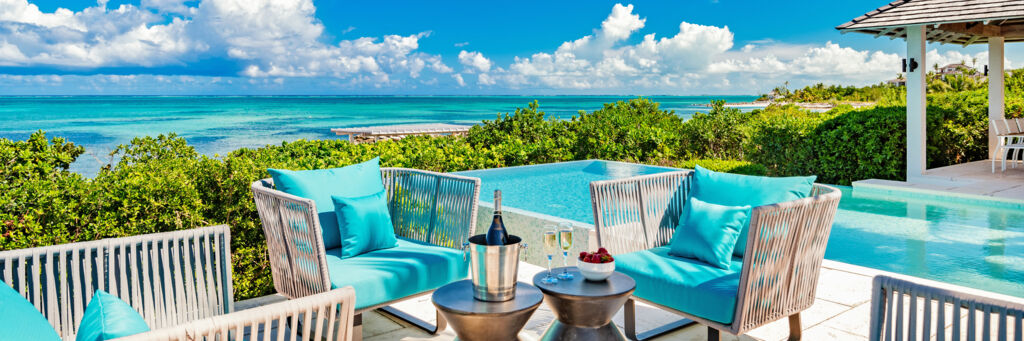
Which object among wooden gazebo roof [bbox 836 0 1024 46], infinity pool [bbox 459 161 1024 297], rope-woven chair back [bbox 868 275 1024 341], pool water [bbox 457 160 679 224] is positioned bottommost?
infinity pool [bbox 459 161 1024 297]

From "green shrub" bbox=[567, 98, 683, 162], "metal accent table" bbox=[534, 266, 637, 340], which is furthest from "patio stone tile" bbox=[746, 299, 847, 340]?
Answer: "green shrub" bbox=[567, 98, 683, 162]

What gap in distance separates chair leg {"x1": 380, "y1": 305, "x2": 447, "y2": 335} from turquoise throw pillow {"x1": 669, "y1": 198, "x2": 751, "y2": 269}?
3.60ft

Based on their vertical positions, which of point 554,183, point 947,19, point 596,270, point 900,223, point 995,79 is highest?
point 947,19

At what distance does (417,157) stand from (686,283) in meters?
4.02

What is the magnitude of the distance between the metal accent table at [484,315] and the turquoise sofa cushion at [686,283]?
0.67 metres

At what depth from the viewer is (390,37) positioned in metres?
49.5

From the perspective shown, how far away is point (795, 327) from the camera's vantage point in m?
2.86

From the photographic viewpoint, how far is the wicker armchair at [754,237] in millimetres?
2471

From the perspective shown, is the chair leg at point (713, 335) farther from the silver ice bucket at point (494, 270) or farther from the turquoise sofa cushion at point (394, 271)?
the turquoise sofa cushion at point (394, 271)

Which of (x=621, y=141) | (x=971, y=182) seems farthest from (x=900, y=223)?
(x=621, y=141)

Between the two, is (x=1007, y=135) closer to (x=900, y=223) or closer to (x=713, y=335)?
(x=900, y=223)

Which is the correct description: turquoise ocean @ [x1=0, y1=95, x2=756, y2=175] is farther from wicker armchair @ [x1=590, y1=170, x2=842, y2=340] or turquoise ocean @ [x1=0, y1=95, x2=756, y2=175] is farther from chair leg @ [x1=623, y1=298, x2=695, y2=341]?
chair leg @ [x1=623, y1=298, x2=695, y2=341]

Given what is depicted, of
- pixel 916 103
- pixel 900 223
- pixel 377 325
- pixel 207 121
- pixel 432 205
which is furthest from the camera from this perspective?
pixel 207 121

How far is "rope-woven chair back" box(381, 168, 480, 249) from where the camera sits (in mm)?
3357
